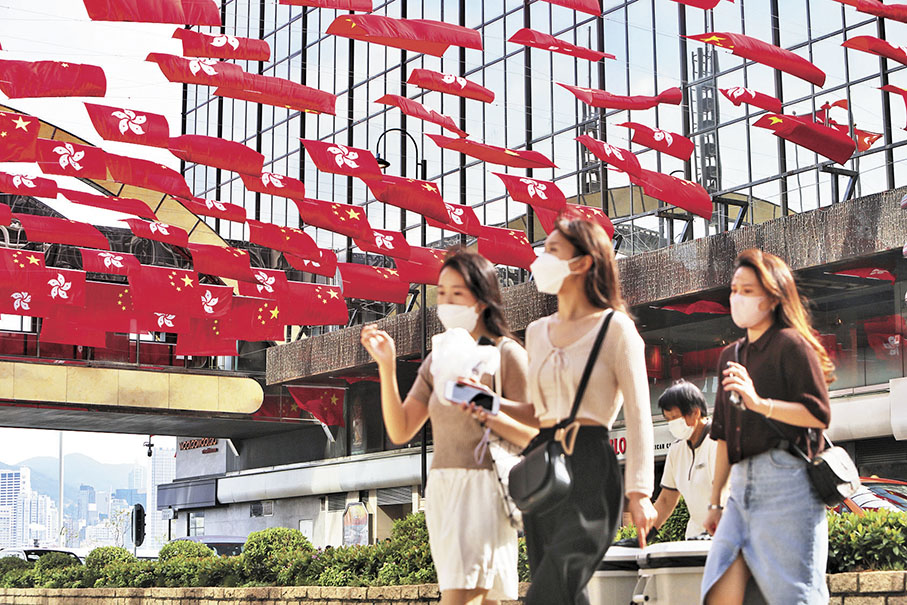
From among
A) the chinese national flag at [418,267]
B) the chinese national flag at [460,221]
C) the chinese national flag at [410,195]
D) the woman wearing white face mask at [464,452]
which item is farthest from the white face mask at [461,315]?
the chinese national flag at [418,267]

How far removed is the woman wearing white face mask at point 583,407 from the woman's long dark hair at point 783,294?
1.72 feet

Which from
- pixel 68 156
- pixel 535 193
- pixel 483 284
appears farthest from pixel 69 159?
pixel 483 284

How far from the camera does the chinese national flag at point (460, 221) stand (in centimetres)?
2355

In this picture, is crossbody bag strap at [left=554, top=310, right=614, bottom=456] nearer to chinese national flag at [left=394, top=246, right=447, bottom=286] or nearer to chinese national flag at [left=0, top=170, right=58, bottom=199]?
chinese national flag at [left=0, top=170, right=58, bottom=199]

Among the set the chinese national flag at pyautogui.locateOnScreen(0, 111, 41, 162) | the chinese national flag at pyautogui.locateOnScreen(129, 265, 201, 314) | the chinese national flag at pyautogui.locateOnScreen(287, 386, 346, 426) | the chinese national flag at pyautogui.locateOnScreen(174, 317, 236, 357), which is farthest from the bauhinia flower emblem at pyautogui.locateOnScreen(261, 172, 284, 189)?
the chinese national flag at pyautogui.locateOnScreen(287, 386, 346, 426)

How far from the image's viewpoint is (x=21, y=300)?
2580 centimetres

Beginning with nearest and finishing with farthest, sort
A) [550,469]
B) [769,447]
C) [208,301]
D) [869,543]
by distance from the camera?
[550,469]
[769,447]
[869,543]
[208,301]

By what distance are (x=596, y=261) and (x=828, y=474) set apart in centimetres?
106

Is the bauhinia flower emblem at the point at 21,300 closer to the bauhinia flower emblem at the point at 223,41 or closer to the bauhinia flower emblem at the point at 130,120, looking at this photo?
the bauhinia flower emblem at the point at 130,120

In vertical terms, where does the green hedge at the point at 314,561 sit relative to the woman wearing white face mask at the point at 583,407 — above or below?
below

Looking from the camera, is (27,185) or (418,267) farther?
(418,267)

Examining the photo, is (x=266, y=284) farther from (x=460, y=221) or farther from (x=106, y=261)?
(x=460, y=221)

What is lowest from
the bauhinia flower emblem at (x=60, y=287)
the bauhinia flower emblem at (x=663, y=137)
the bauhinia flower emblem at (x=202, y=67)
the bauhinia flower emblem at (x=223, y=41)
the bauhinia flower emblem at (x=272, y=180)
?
the bauhinia flower emblem at (x=60, y=287)

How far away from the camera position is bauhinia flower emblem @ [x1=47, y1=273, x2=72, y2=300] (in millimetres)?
25406
